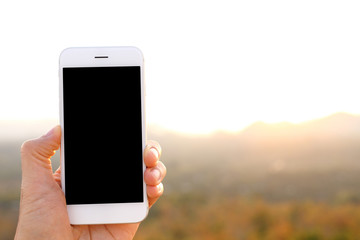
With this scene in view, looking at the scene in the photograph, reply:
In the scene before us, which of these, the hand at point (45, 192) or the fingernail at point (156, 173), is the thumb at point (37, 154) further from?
the fingernail at point (156, 173)

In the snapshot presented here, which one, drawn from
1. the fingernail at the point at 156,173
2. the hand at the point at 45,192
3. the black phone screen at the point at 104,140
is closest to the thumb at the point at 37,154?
the hand at the point at 45,192

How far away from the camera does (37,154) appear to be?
2.32 metres

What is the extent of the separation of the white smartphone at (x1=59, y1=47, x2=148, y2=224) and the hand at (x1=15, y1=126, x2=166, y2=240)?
0.07m

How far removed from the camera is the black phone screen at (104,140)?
94.4 inches

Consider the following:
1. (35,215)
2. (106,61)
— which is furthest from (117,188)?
(106,61)

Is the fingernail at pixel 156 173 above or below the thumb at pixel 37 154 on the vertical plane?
below

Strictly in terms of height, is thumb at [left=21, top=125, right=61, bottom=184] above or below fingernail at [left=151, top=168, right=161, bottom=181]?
above

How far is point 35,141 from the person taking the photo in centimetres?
233

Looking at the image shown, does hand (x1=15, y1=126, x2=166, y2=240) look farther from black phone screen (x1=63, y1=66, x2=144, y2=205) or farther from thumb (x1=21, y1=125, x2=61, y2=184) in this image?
black phone screen (x1=63, y1=66, x2=144, y2=205)

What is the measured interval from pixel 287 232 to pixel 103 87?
880cm

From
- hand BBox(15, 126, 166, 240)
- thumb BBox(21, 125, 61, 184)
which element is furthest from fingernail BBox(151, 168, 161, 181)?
thumb BBox(21, 125, 61, 184)

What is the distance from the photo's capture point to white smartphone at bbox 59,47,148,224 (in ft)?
7.82

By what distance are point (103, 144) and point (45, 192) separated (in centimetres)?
50

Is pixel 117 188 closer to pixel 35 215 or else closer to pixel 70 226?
pixel 70 226
